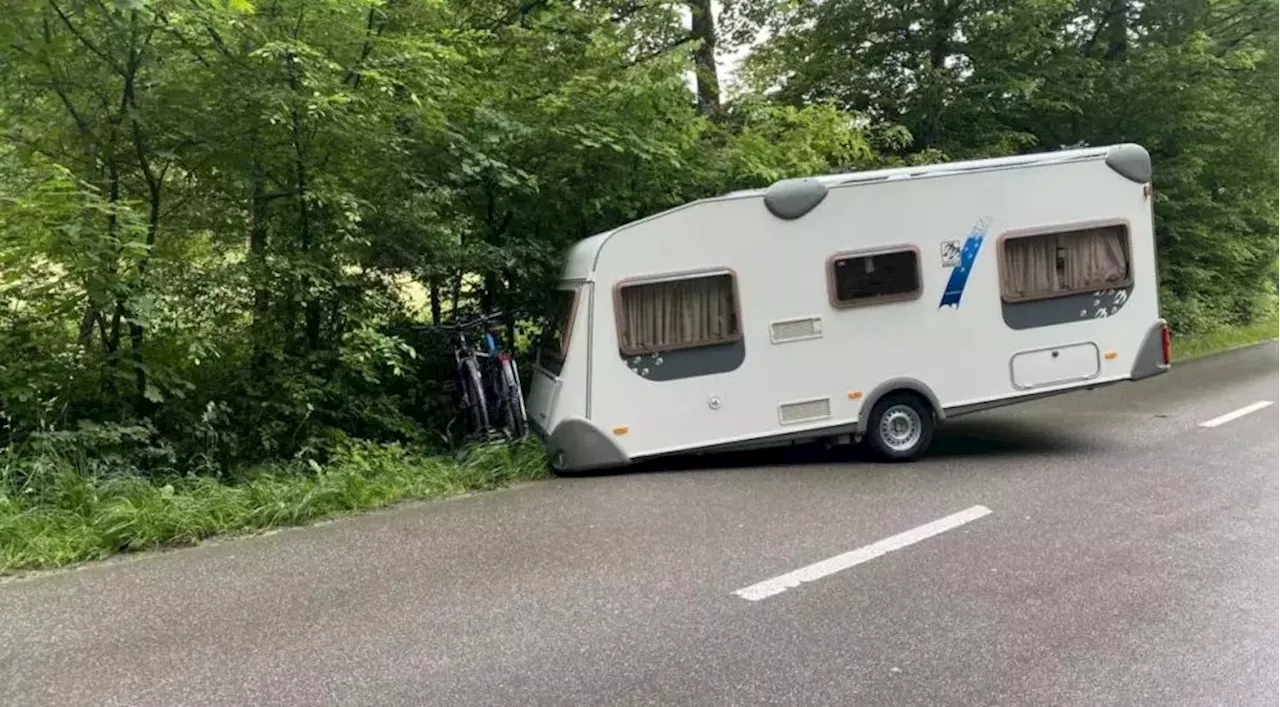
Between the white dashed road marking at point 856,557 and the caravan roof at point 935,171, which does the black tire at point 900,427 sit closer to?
the white dashed road marking at point 856,557

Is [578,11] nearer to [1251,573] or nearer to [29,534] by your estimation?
[29,534]

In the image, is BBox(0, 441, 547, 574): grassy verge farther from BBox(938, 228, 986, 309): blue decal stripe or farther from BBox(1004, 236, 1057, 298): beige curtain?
BBox(1004, 236, 1057, 298): beige curtain

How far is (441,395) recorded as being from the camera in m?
9.12

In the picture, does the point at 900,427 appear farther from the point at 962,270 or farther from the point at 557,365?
the point at 557,365

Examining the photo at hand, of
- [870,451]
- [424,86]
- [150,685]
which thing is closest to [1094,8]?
[870,451]

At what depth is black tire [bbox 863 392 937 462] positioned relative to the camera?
7922 mm

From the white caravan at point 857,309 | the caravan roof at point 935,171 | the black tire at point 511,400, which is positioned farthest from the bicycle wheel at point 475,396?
the caravan roof at point 935,171

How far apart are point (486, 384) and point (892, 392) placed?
3.87m

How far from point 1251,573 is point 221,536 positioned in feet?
20.3

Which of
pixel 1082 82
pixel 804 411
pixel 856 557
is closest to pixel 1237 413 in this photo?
pixel 804 411

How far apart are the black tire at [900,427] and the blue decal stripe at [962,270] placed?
35.9 inches

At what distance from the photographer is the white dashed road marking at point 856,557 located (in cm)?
478

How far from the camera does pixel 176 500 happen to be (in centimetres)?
608

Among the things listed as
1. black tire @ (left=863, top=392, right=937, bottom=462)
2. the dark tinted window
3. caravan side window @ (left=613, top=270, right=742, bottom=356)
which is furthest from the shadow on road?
the dark tinted window
